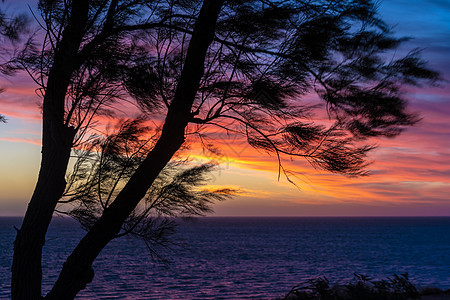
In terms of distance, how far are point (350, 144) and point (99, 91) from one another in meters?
2.52

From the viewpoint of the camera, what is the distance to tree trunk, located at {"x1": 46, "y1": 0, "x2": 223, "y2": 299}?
420 cm

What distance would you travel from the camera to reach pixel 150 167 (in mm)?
4262

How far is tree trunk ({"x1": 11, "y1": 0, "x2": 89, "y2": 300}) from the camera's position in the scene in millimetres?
4199

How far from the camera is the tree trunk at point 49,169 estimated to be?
4199 mm

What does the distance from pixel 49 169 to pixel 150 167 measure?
0.95 metres

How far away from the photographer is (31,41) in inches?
188

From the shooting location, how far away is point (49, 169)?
426 centimetres

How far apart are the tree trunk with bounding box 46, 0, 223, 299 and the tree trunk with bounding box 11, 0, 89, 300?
0.29m

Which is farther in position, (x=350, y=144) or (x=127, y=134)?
(x=127, y=134)

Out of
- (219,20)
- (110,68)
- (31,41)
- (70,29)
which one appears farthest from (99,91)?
(219,20)

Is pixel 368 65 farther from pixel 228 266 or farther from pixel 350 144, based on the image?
pixel 228 266

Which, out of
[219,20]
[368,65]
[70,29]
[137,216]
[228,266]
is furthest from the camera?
[228,266]

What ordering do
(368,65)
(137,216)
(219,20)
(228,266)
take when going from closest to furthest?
(368,65) → (219,20) → (137,216) → (228,266)

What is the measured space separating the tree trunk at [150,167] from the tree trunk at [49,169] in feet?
0.94
